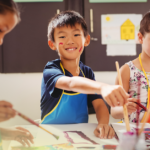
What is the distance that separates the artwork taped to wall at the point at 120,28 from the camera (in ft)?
6.72

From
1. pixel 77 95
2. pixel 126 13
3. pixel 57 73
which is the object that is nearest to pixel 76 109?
pixel 77 95

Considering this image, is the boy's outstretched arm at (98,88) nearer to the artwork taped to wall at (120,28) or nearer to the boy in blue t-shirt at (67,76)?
the boy in blue t-shirt at (67,76)

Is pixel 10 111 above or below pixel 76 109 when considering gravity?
above

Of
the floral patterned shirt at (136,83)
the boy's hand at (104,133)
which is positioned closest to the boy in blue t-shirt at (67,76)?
the boy's hand at (104,133)

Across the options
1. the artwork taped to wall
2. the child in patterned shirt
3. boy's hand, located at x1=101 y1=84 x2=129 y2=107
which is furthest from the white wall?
boy's hand, located at x1=101 y1=84 x2=129 y2=107

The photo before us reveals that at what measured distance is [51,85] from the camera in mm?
700

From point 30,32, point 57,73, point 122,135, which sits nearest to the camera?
point 122,135

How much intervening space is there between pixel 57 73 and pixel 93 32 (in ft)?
4.74

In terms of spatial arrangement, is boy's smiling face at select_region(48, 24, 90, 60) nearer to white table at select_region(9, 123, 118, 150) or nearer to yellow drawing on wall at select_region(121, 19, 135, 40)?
white table at select_region(9, 123, 118, 150)

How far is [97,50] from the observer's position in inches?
81.3

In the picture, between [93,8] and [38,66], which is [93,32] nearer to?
[93,8]

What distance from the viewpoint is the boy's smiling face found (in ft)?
2.78

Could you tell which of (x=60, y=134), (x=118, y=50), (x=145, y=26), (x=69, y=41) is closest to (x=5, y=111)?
(x=60, y=134)

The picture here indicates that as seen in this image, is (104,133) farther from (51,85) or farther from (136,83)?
(136,83)
